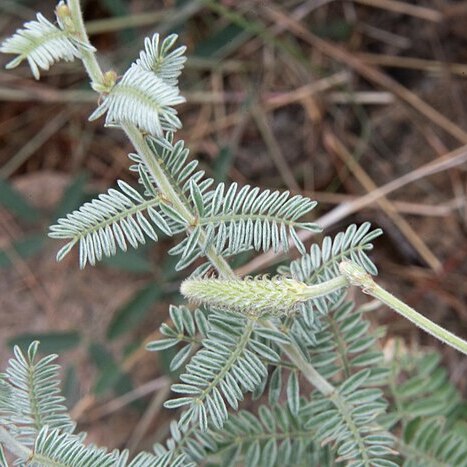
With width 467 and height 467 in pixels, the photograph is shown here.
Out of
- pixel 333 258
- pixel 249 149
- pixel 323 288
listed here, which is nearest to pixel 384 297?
pixel 323 288

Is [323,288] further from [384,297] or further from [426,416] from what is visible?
[426,416]

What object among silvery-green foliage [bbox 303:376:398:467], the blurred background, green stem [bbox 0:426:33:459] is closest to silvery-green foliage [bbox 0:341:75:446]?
green stem [bbox 0:426:33:459]

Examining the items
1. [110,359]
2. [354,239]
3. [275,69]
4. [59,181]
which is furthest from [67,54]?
[275,69]

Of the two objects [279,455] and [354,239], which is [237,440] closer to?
[279,455]

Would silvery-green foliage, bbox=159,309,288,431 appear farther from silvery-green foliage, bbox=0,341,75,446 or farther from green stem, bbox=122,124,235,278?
silvery-green foliage, bbox=0,341,75,446

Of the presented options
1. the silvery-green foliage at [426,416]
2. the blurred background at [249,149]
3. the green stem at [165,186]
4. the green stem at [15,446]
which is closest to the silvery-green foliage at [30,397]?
the green stem at [15,446]

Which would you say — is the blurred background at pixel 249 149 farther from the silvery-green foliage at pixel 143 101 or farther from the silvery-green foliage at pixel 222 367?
the silvery-green foliage at pixel 143 101

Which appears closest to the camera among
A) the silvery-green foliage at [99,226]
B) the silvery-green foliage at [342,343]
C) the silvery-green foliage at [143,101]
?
the silvery-green foliage at [143,101]
